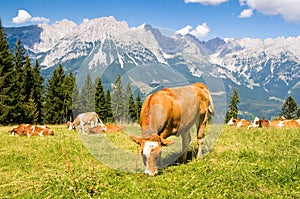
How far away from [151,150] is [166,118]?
4.23 feet

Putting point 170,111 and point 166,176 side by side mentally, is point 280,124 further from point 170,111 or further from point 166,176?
point 166,176

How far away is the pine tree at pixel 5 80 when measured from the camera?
157ft

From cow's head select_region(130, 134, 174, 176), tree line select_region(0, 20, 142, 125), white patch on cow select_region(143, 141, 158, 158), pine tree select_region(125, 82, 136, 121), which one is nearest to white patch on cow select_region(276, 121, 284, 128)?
tree line select_region(0, 20, 142, 125)

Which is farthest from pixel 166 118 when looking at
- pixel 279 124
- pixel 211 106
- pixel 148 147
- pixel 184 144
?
pixel 279 124

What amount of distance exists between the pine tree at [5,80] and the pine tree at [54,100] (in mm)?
21816

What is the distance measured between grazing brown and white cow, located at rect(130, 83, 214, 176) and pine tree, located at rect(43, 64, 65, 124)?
2554 inches

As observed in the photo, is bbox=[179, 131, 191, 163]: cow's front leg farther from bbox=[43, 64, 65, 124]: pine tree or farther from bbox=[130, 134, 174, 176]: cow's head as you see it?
bbox=[43, 64, 65, 124]: pine tree

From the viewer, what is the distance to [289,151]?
11.1 meters

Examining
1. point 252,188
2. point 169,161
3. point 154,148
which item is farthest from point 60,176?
point 252,188

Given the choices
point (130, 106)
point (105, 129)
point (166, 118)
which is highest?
point (130, 106)

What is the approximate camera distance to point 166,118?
30.4 feet

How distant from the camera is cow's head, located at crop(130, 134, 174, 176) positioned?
27.4 ft

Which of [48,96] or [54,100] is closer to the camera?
[54,100]

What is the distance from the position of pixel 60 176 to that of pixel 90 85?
4055 millimetres
